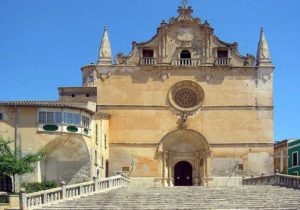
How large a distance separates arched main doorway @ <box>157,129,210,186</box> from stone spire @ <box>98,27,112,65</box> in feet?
26.8

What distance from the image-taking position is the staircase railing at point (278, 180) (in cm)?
3983

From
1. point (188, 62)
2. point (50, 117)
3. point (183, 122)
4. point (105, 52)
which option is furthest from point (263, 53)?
point (50, 117)

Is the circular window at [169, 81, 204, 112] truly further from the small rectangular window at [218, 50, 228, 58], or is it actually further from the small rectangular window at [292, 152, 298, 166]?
the small rectangular window at [292, 152, 298, 166]

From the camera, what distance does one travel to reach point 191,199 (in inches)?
1364

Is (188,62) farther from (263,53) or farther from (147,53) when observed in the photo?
(263,53)

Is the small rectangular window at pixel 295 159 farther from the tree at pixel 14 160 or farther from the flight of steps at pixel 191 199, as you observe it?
the tree at pixel 14 160

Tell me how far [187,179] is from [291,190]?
667 inches

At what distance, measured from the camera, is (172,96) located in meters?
52.7

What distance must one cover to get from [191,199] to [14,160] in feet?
40.8

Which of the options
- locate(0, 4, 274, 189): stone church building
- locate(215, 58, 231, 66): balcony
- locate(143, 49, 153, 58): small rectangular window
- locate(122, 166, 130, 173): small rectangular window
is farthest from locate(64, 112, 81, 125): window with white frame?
locate(215, 58, 231, 66): balcony

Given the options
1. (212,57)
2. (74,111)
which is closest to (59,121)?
(74,111)

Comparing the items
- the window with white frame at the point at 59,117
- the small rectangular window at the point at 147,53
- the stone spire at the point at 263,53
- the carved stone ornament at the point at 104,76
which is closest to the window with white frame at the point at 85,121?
the window with white frame at the point at 59,117

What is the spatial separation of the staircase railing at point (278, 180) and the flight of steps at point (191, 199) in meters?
2.07

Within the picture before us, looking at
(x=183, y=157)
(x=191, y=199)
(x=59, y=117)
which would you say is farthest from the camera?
(x=183, y=157)
